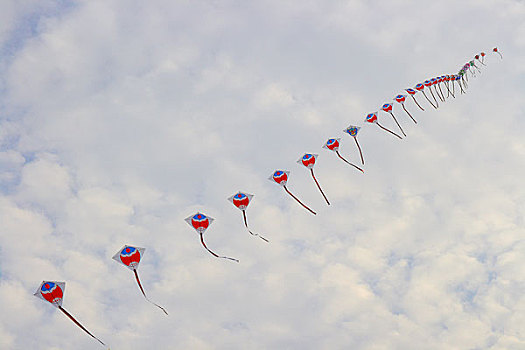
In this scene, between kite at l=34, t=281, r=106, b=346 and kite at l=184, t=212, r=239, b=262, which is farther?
kite at l=184, t=212, r=239, b=262

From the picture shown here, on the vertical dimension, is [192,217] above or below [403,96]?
below

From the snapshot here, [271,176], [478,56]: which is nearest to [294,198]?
[271,176]

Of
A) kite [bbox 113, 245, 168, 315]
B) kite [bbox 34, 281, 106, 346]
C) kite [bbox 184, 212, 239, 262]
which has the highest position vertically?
kite [bbox 184, 212, 239, 262]

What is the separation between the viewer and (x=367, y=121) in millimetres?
56219

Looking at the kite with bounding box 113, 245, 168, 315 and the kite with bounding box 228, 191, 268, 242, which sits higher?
the kite with bounding box 228, 191, 268, 242

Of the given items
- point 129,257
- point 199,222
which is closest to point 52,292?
point 129,257

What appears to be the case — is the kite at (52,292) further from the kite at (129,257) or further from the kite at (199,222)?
the kite at (199,222)

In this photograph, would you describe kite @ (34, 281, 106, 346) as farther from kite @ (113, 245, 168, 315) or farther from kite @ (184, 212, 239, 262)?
kite @ (184, 212, 239, 262)

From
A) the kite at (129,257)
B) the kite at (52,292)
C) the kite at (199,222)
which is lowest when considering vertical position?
the kite at (52,292)

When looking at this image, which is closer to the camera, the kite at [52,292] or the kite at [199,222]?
the kite at [52,292]

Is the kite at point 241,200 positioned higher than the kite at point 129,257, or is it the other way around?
the kite at point 241,200

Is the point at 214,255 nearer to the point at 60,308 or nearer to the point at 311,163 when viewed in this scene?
the point at 60,308

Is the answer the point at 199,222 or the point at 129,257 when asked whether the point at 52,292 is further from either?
the point at 199,222

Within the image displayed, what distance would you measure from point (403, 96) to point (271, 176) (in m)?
27.0
